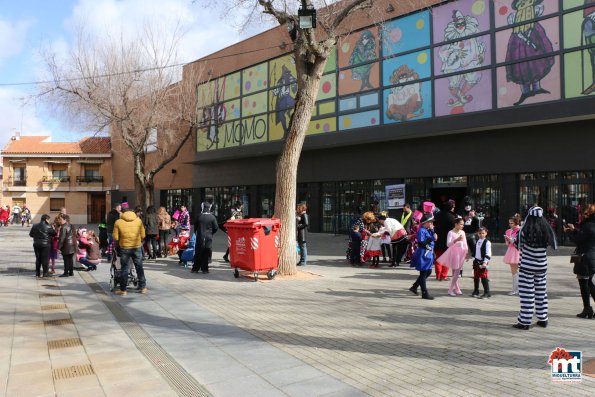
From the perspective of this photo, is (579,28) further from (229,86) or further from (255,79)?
(229,86)

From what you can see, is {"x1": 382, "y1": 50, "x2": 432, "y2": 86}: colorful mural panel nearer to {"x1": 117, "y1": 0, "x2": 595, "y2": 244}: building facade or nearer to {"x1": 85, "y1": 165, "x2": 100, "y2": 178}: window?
{"x1": 117, "y1": 0, "x2": 595, "y2": 244}: building facade

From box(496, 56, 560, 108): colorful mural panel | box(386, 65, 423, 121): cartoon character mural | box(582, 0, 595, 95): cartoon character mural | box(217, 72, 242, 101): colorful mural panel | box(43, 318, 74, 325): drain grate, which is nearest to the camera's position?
box(43, 318, 74, 325): drain grate

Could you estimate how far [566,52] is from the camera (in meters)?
15.6

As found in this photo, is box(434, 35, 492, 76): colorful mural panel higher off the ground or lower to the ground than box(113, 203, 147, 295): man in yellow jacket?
higher

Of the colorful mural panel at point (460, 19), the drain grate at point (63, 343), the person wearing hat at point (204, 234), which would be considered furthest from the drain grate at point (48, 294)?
the colorful mural panel at point (460, 19)

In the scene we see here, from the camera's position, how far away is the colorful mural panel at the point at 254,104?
26578 millimetres

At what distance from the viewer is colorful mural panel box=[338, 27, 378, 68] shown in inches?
825

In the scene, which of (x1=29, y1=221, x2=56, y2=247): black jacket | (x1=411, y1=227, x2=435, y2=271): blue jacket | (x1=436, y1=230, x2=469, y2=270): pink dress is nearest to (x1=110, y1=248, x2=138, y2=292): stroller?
(x1=29, y1=221, x2=56, y2=247): black jacket

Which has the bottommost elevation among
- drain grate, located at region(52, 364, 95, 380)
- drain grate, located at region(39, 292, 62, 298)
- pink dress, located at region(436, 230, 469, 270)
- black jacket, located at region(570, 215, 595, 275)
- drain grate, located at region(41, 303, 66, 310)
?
drain grate, located at region(52, 364, 95, 380)

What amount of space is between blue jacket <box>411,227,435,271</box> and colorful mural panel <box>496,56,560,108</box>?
33.5ft

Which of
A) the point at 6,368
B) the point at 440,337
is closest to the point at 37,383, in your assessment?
the point at 6,368

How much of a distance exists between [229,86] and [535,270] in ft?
81.7

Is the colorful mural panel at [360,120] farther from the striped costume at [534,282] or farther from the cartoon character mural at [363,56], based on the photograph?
the striped costume at [534,282]

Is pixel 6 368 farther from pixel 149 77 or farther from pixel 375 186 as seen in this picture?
pixel 149 77
